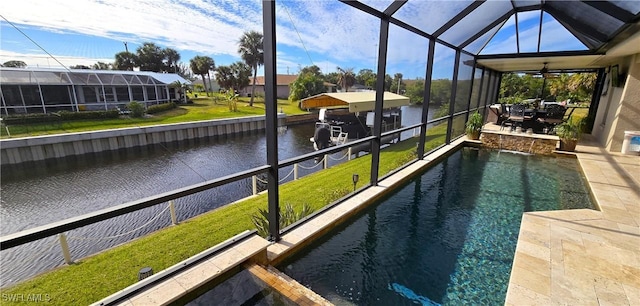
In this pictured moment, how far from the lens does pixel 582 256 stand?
2660 mm

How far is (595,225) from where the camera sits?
3307 millimetres

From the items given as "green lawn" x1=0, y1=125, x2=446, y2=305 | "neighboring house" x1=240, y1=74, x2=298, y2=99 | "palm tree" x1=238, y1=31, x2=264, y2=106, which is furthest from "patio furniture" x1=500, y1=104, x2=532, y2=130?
"neighboring house" x1=240, y1=74, x2=298, y2=99

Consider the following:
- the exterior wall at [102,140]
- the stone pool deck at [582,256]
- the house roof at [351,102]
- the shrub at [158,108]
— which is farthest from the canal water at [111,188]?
the stone pool deck at [582,256]

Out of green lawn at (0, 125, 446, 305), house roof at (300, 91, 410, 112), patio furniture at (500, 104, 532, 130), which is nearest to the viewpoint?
green lawn at (0, 125, 446, 305)

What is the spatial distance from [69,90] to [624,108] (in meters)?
21.6

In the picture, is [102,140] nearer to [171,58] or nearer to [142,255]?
[142,255]

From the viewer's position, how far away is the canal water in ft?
16.6

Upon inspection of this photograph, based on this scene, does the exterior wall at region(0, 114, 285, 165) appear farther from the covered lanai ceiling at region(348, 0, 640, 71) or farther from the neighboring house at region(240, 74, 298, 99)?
the covered lanai ceiling at region(348, 0, 640, 71)

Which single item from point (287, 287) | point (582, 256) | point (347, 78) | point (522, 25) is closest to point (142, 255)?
point (287, 287)

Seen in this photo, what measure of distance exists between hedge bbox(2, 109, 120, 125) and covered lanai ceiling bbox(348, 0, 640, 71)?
15.7 metres

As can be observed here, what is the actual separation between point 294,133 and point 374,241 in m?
16.8

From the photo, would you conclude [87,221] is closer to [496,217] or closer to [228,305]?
[228,305]

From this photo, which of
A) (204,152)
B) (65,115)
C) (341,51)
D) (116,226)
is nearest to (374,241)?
(116,226)

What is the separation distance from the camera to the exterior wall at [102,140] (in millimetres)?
11430
